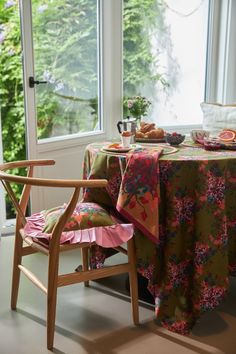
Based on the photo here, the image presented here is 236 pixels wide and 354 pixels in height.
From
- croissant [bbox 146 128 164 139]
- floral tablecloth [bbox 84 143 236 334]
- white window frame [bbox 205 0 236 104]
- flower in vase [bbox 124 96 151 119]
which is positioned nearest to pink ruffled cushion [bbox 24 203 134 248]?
floral tablecloth [bbox 84 143 236 334]

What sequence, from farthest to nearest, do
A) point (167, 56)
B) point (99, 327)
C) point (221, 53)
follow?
point (221, 53), point (167, 56), point (99, 327)

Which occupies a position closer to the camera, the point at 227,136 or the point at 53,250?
the point at 53,250

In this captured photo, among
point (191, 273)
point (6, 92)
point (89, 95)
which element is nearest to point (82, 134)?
point (89, 95)

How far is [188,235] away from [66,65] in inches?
73.2

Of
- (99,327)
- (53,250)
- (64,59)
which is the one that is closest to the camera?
(53,250)

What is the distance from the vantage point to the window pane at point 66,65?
3.07m

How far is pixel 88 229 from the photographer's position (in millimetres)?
1841

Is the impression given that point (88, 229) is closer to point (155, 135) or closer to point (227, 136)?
point (155, 135)

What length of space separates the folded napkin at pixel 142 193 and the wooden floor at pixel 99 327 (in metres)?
0.44

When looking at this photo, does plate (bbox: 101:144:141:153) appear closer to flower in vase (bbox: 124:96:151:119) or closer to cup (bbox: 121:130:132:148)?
cup (bbox: 121:130:132:148)

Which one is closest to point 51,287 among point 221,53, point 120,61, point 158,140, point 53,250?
point 53,250

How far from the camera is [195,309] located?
1.93m

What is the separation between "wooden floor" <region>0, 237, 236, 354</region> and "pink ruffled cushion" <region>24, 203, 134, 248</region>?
0.42 metres

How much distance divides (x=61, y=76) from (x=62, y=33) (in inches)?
12.1
